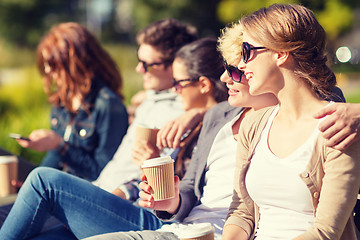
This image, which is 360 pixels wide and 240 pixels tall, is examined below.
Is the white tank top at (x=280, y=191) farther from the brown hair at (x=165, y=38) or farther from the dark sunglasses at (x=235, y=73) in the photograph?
the brown hair at (x=165, y=38)

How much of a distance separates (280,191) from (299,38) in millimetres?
659

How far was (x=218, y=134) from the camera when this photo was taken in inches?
120

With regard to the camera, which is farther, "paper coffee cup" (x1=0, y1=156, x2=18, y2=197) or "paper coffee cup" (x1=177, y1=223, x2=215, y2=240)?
"paper coffee cup" (x1=0, y1=156, x2=18, y2=197)

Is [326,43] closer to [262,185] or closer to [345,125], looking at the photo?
[345,125]

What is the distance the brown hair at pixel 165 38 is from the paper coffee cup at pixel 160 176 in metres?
1.67

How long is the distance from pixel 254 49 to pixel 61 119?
2.62 m

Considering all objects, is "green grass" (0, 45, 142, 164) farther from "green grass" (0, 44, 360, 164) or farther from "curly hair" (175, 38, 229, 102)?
"curly hair" (175, 38, 229, 102)

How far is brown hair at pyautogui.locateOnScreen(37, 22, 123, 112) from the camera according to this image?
4.40 metres

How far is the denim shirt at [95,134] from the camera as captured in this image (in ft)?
13.9

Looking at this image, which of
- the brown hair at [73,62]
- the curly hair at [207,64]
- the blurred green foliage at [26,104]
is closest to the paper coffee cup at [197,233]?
the curly hair at [207,64]

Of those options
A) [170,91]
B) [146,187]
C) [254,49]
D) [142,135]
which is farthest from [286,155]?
[170,91]

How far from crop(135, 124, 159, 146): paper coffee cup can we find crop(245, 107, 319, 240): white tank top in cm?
94

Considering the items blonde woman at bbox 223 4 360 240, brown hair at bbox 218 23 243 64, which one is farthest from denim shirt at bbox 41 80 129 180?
blonde woman at bbox 223 4 360 240

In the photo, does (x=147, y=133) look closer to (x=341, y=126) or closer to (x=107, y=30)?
(x=341, y=126)
